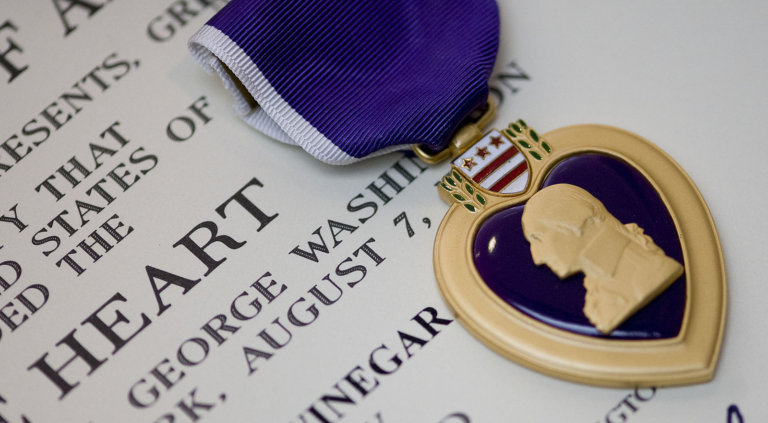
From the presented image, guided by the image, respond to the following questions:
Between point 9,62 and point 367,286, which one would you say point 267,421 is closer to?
point 367,286

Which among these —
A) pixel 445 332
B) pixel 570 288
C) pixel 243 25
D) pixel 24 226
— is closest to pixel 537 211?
pixel 570 288

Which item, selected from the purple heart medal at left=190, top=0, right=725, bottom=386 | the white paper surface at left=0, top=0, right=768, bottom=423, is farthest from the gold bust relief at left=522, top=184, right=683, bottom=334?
the white paper surface at left=0, top=0, right=768, bottom=423

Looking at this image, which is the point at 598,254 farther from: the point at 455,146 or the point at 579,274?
the point at 455,146

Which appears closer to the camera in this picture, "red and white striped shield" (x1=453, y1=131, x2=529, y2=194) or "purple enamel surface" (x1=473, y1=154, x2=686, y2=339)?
"purple enamel surface" (x1=473, y1=154, x2=686, y2=339)

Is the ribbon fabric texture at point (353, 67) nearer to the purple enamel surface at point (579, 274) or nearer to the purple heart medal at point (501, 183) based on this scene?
the purple heart medal at point (501, 183)

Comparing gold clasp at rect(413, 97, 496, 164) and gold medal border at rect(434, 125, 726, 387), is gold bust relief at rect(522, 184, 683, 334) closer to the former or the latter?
gold medal border at rect(434, 125, 726, 387)

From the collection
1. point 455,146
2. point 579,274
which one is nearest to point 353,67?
point 455,146
